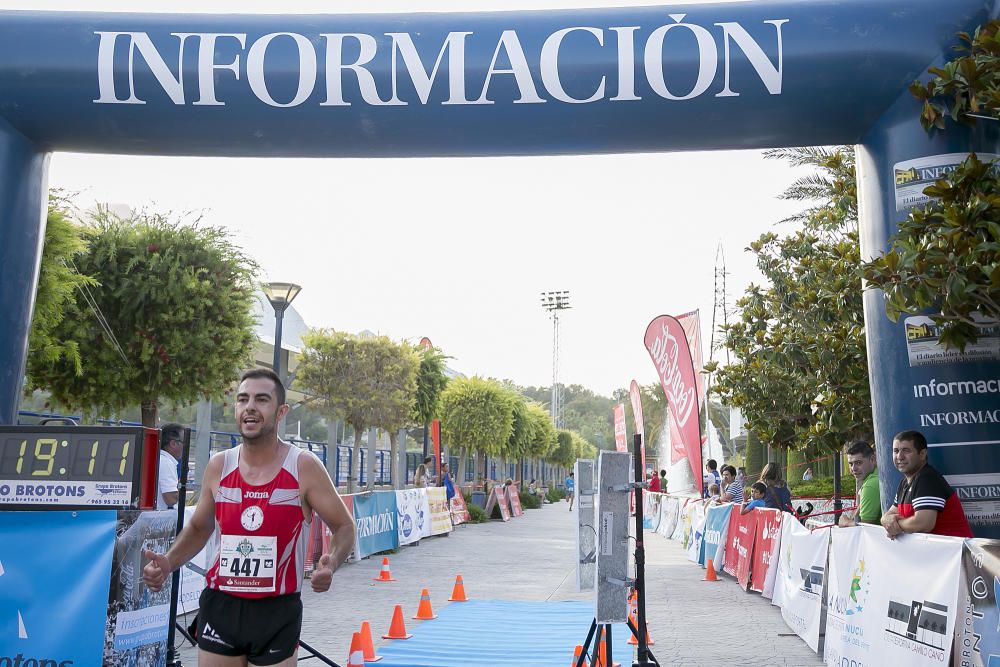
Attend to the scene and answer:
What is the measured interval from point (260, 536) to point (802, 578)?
7.01m

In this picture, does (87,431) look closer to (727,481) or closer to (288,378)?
(727,481)

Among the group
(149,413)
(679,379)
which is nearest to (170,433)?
(149,413)

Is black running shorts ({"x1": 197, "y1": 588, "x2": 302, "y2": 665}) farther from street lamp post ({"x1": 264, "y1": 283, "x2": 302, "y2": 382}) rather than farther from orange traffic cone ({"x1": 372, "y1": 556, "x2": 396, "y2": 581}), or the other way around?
street lamp post ({"x1": 264, "y1": 283, "x2": 302, "y2": 382})

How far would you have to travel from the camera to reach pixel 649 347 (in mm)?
20172

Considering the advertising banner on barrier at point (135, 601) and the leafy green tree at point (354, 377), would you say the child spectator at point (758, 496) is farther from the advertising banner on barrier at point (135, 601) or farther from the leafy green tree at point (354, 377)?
the leafy green tree at point (354, 377)

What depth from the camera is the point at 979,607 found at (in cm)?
515

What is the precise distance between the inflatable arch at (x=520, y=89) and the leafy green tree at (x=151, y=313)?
5.13 metres

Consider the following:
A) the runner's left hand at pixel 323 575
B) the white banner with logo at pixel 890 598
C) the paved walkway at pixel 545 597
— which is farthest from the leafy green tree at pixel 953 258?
the runner's left hand at pixel 323 575

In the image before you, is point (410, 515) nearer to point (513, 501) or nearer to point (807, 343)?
point (807, 343)

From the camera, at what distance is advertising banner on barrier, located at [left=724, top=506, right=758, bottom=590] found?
A: 13445 millimetres

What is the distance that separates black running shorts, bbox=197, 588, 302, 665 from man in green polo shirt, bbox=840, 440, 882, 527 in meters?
5.51

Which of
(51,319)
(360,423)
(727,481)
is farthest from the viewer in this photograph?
(360,423)

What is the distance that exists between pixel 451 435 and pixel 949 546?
103 ft

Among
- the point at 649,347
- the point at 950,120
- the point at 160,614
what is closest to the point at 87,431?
the point at 160,614
